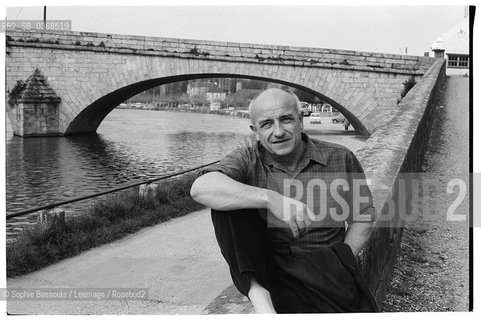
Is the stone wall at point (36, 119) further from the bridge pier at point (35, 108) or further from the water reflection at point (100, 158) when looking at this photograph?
the water reflection at point (100, 158)

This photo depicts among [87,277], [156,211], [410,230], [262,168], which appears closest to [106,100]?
[156,211]

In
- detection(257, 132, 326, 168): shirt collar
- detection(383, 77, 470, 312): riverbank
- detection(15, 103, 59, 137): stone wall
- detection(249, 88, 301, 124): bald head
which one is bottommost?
detection(383, 77, 470, 312): riverbank

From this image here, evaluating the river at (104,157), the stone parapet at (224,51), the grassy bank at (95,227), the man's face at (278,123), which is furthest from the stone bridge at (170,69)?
the man's face at (278,123)

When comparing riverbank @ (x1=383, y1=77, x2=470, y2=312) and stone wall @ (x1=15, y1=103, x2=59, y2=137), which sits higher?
stone wall @ (x1=15, y1=103, x2=59, y2=137)

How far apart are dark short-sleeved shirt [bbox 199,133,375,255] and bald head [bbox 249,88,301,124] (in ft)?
0.43

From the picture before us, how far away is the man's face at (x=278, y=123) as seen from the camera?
1731mm

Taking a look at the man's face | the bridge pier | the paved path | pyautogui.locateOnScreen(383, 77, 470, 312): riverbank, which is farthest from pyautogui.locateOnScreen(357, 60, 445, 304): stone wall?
the bridge pier

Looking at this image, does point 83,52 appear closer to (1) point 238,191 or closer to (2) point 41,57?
(2) point 41,57

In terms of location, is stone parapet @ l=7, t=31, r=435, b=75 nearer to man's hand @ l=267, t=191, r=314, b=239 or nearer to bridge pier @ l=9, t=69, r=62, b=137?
bridge pier @ l=9, t=69, r=62, b=137

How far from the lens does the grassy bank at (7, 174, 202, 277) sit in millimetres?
4586

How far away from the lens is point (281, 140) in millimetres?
1753

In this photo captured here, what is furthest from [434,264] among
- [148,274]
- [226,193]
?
[148,274]

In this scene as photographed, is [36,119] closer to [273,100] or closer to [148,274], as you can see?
[148,274]

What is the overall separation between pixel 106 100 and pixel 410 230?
44.8ft
